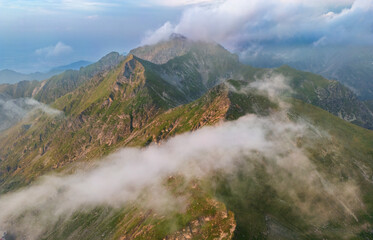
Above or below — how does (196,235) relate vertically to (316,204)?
above

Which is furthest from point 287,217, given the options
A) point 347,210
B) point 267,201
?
point 347,210

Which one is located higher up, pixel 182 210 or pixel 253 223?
pixel 253 223

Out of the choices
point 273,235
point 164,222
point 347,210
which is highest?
point 273,235

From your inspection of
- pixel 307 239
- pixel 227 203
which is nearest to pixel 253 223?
pixel 227 203

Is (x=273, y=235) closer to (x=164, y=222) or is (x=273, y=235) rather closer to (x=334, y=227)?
(x=334, y=227)

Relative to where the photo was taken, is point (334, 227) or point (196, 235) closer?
point (196, 235)

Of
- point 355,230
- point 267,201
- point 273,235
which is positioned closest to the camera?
point 273,235

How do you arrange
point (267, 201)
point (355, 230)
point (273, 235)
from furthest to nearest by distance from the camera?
1. point (267, 201)
2. point (355, 230)
3. point (273, 235)

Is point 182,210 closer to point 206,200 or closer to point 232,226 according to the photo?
point 206,200

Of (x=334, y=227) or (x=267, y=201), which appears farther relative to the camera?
(x=267, y=201)
